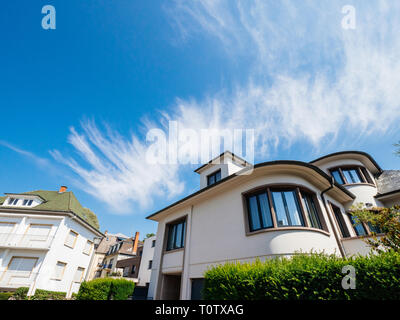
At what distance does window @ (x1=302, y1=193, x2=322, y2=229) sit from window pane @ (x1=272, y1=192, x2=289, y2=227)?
3.98 feet

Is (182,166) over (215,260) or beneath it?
over

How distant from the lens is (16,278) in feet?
58.9

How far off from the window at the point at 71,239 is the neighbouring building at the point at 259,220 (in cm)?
1418

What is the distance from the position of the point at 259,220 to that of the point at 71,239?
74.0 ft

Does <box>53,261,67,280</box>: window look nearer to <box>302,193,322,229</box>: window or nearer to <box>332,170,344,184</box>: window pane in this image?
<box>302,193,322,229</box>: window

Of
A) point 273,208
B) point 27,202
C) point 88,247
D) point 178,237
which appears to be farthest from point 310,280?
point 27,202

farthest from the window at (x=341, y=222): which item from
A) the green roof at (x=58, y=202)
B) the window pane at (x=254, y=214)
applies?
the green roof at (x=58, y=202)

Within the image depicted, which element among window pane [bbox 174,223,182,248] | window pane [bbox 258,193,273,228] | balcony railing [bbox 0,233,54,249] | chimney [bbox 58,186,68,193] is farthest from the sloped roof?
chimney [bbox 58,186,68,193]

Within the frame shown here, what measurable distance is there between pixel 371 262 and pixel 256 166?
17.8 feet

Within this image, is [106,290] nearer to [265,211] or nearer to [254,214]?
[254,214]

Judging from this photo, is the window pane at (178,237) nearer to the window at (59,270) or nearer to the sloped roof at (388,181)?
the sloped roof at (388,181)

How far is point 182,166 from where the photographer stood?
41.7 feet

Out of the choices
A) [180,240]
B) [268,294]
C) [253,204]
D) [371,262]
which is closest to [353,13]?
[371,262]
